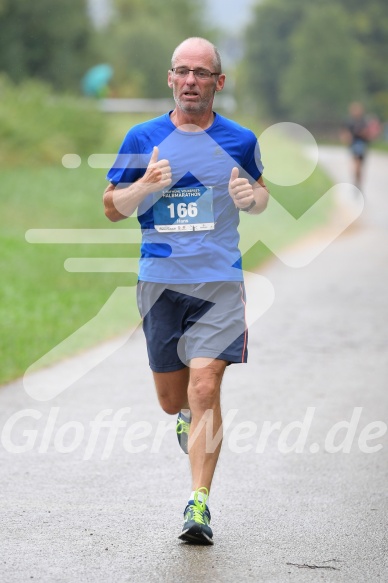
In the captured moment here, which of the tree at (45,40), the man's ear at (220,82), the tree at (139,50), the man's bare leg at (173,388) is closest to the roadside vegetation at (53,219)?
the man's bare leg at (173,388)

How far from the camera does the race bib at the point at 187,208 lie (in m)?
5.79

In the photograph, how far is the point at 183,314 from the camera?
5941mm

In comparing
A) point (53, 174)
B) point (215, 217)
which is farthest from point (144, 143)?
point (53, 174)

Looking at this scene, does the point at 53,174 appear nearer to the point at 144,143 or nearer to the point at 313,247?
the point at 313,247

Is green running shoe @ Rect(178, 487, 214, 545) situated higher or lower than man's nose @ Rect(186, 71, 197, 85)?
lower

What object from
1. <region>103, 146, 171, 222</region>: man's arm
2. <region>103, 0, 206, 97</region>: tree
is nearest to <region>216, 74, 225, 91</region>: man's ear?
<region>103, 146, 171, 222</region>: man's arm

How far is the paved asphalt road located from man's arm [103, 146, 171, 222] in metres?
1.36

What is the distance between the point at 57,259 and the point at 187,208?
12.1 metres

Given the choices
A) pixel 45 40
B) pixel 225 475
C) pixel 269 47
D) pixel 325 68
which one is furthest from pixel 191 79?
pixel 269 47

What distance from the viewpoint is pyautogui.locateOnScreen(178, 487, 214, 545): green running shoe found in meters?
5.43

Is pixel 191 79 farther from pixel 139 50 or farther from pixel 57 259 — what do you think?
pixel 139 50

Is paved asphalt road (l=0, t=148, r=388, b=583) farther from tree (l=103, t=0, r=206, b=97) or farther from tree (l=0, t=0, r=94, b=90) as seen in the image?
tree (l=103, t=0, r=206, b=97)

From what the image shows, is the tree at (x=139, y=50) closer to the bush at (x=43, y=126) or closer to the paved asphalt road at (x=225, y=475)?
the bush at (x=43, y=126)

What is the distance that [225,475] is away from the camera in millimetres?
6887
